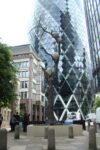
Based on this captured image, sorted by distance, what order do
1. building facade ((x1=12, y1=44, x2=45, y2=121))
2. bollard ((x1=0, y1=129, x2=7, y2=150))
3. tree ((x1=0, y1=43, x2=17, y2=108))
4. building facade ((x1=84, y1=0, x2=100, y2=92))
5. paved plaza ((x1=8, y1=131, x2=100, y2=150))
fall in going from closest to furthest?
bollard ((x1=0, y1=129, x2=7, y2=150)) → paved plaza ((x1=8, y1=131, x2=100, y2=150)) → tree ((x1=0, y1=43, x2=17, y2=108)) → building facade ((x1=84, y1=0, x2=100, y2=92)) → building facade ((x1=12, y1=44, x2=45, y2=121))

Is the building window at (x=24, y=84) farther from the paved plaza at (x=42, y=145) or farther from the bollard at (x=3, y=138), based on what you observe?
the bollard at (x=3, y=138)

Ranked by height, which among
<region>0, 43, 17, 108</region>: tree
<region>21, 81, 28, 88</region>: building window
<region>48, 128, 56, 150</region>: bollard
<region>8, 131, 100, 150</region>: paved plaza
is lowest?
<region>8, 131, 100, 150</region>: paved plaza

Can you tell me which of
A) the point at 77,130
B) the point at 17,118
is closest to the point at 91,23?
the point at 17,118

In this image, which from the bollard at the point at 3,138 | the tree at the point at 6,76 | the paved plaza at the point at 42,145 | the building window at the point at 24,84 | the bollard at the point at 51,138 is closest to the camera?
the bollard at the point at 3,138

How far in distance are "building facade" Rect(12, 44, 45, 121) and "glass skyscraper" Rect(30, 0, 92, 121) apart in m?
4.71

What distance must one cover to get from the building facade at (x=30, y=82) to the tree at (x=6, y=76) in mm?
65482

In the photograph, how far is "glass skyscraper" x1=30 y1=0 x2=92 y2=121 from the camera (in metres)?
118

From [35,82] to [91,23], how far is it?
4330 centimetres

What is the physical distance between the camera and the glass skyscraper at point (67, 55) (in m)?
118

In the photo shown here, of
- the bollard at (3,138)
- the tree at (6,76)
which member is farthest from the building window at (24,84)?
the bollard at (3,138)

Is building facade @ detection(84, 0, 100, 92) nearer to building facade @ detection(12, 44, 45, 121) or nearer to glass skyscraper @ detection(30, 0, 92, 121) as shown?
building facade @ detection(12, 44, 45, 121)

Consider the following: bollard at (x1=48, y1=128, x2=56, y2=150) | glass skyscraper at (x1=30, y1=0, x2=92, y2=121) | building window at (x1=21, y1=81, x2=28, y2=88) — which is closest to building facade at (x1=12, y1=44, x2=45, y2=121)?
building window at (x1=21, y1=81, x2=28, y2=88)

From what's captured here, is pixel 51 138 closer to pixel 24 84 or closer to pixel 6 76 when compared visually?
pixel 6 76

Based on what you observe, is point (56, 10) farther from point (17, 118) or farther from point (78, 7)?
point (17, 118)
